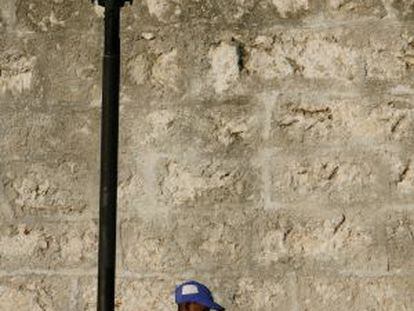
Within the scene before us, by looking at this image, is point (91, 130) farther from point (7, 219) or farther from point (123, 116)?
point (7, 219)

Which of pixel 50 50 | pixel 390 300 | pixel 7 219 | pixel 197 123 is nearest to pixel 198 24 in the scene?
pixel 197 123

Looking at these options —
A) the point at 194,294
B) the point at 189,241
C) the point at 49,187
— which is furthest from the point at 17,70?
the point at 194,294

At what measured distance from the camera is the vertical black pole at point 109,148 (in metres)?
3.02

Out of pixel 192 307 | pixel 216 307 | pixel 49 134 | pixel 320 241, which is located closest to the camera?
pixel 192 307

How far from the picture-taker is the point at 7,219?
10.8ft

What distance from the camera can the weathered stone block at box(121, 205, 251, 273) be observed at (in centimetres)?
314

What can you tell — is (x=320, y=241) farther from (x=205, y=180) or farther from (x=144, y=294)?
(x=144, y=294)

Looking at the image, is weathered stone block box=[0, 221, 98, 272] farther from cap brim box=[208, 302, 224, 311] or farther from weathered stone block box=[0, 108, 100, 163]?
cap brim box=[208, 302, 224, 311]

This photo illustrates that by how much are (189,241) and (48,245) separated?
0.54 meters

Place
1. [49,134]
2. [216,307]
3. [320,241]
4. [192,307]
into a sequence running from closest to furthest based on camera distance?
[192,307], [216,307], [320,241], [49,134]

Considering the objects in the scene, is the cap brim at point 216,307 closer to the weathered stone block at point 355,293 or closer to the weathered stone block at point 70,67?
the weathered stone block at point 355,293

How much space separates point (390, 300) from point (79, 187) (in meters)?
1.21

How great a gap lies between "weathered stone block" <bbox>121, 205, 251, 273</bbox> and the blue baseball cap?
0.20 m

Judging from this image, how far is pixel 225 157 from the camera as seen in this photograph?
10.5 feet
